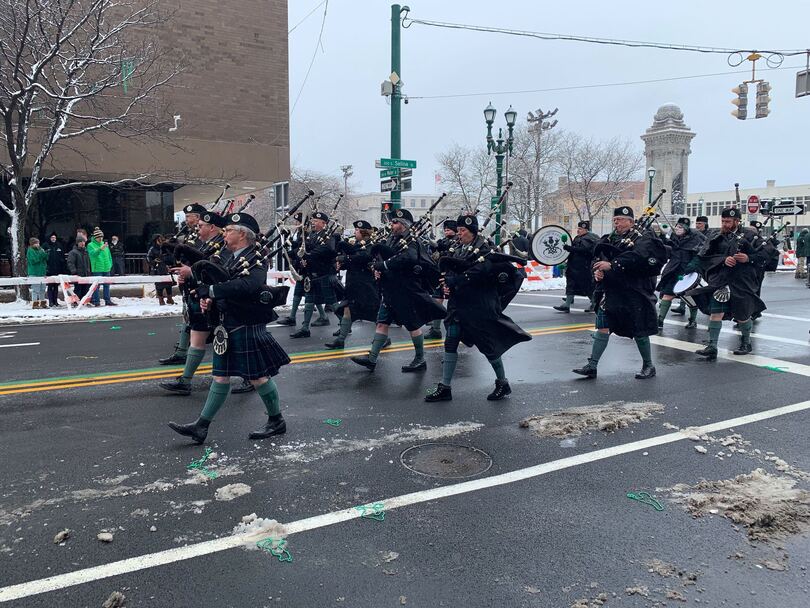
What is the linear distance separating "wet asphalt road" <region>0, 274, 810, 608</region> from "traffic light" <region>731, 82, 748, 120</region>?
44.6 ft

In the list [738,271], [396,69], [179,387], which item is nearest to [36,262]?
[396,69]

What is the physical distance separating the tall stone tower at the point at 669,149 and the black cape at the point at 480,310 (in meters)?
53.4

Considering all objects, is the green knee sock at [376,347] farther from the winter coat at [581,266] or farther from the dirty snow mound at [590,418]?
the winter coat at [581,266]

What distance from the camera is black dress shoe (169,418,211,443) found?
4938mm

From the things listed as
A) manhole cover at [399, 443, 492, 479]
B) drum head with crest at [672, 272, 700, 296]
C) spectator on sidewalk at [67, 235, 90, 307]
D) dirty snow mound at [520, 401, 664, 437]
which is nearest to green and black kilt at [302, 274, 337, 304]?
dirty snow mound at [520, 401, 664, 437]

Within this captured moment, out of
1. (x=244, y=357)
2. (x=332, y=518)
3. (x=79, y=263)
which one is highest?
(x=79, y=263)

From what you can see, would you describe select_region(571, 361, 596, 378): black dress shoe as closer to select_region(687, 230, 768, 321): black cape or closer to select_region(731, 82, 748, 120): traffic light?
select_region(687, 230, 768, 321): black cape

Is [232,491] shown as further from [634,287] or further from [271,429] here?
[634,287]

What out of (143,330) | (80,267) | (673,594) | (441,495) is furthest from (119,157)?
(673,594)

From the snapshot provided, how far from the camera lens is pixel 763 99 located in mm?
18766

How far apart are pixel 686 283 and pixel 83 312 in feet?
40.2

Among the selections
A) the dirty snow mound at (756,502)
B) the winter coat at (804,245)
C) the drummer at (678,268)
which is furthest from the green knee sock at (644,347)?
the winter coat at (804,245)

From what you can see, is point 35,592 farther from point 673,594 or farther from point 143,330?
point 143,330

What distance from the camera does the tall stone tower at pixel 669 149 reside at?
5531 cm
